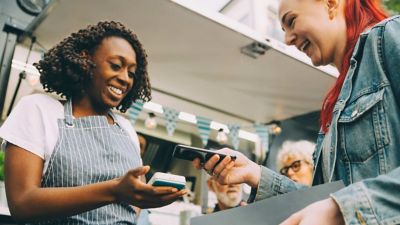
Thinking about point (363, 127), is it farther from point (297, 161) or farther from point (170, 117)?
point (170, 117)

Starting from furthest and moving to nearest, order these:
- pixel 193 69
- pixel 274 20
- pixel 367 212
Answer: pixel 274 20 < pixel 193 69 < pixel 367 212

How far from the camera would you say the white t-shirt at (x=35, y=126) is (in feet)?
4.59

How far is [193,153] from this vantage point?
1370 millimetres

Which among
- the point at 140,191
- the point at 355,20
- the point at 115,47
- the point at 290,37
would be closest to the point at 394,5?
the point at 290,37

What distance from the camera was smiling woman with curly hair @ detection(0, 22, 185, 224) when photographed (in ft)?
4.23

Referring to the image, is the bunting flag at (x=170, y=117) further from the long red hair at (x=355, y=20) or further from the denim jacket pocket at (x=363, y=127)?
the denim jacket pocket at (x=363, y=127)

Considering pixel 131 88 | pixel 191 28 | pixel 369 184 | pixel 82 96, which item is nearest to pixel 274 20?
pixel 191 28

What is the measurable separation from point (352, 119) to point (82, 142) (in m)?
0.98

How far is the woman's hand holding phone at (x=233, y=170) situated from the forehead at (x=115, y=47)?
0.70 m

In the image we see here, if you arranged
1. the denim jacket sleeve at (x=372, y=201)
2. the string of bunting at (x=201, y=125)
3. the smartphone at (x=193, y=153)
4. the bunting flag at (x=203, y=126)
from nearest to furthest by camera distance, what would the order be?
the denim jacket sleeve at (x=372, y=201), the smartphone at (x=193, y=153), the string of bunting at (x=201, y=125), the bunting flag at (x=203, y=126)

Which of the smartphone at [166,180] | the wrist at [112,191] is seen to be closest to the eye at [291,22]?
the smartphone at [166,180]

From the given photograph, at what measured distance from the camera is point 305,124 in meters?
5.60

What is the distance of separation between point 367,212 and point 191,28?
304 centimetres

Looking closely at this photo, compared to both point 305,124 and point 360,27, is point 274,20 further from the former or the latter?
point 360,27
